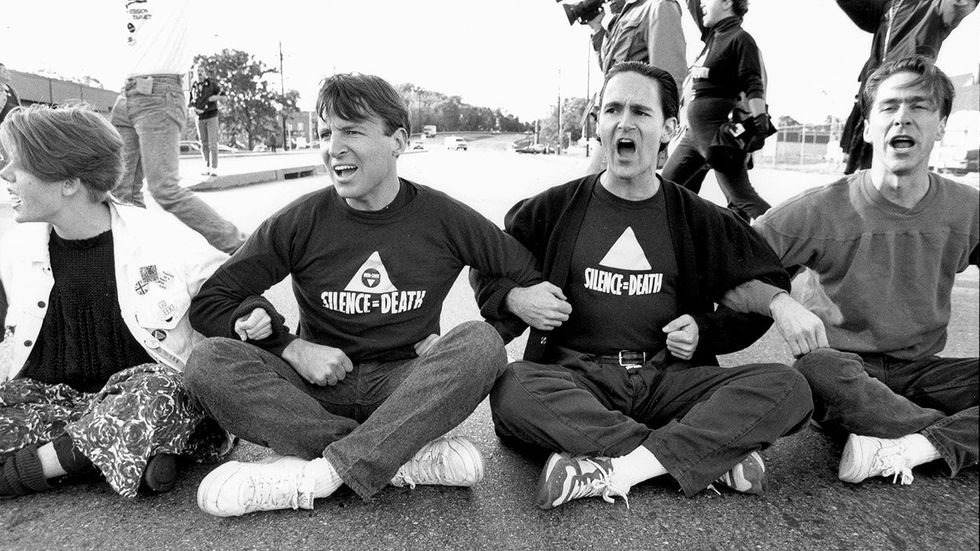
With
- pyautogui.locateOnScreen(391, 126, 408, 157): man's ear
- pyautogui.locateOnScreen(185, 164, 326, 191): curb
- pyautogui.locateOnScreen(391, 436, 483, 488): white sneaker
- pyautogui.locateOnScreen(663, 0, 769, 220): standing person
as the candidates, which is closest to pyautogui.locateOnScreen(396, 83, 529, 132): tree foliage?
pyautogui.locateOnScreen(391, 126, 408, 157): man's ear

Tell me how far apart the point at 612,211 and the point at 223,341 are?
1083mm

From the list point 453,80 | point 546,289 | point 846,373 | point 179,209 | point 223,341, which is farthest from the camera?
point 179,209

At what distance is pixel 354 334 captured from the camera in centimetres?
181

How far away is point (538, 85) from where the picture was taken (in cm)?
190

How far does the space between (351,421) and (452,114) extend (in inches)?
40.0

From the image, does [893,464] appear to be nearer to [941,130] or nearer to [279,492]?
[941,130]

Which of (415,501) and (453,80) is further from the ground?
(453,80)

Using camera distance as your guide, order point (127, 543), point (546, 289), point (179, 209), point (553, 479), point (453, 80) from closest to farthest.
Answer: point (127, 543)
point (553, 479)
point (546, 289)
point (453, 80)
point (179, 209)

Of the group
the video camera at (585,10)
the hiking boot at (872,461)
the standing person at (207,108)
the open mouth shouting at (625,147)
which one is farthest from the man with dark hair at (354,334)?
the standing person at (207,108)

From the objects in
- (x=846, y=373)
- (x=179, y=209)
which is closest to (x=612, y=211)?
(x=846, y=373)

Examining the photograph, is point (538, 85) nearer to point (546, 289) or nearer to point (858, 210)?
point (546, 289)

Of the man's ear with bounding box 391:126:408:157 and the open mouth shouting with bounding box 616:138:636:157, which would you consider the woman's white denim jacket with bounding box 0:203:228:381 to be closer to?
the man's ear with bounding box 391:126:408:157

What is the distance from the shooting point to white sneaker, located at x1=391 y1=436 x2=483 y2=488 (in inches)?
61.0

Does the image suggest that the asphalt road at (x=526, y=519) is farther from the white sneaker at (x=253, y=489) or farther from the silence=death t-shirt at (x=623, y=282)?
the silence=death t-shirt at (x=623, y=282)
